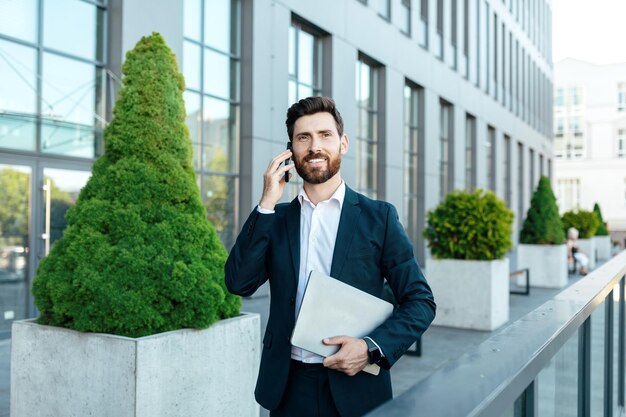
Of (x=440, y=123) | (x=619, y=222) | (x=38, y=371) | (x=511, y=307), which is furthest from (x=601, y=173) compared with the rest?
(x=38, y=371)

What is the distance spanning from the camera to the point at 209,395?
11.9ft

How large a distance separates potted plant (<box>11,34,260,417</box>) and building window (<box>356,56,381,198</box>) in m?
12.9

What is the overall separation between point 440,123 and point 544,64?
21.4 meters

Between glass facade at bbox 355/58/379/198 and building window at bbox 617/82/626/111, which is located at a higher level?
building window at bbox 617/82/626/111

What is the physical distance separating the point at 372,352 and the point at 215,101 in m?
10.7

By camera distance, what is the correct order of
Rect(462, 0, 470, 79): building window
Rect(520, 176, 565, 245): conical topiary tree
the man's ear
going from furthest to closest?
Rect(462, 0, 470, 79): building window
Rect(520, 176, 565, 245): conical topiary tree
the man's ear

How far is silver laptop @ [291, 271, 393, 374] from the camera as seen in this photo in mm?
1989

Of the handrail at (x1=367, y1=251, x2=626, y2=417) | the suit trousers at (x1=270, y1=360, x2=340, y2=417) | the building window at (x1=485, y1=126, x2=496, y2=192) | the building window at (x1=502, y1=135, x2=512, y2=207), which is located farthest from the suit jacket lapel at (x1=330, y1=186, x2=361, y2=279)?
the building window at (x1=502, y1=135, x2=512, y2=207)

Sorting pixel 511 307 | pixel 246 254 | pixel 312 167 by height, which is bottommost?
pixel 511 307

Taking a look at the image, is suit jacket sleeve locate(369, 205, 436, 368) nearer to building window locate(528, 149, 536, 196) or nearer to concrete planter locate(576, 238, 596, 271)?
concrete planter locate(576, 238, 596, 271)

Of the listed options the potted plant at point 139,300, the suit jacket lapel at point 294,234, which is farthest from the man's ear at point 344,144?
the potted plant at point 139,300

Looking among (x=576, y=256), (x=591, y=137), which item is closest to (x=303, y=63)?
(x=576, y=256)

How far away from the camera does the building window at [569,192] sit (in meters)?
57.7

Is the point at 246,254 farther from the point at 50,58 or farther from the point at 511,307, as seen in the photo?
the point at 511,307
